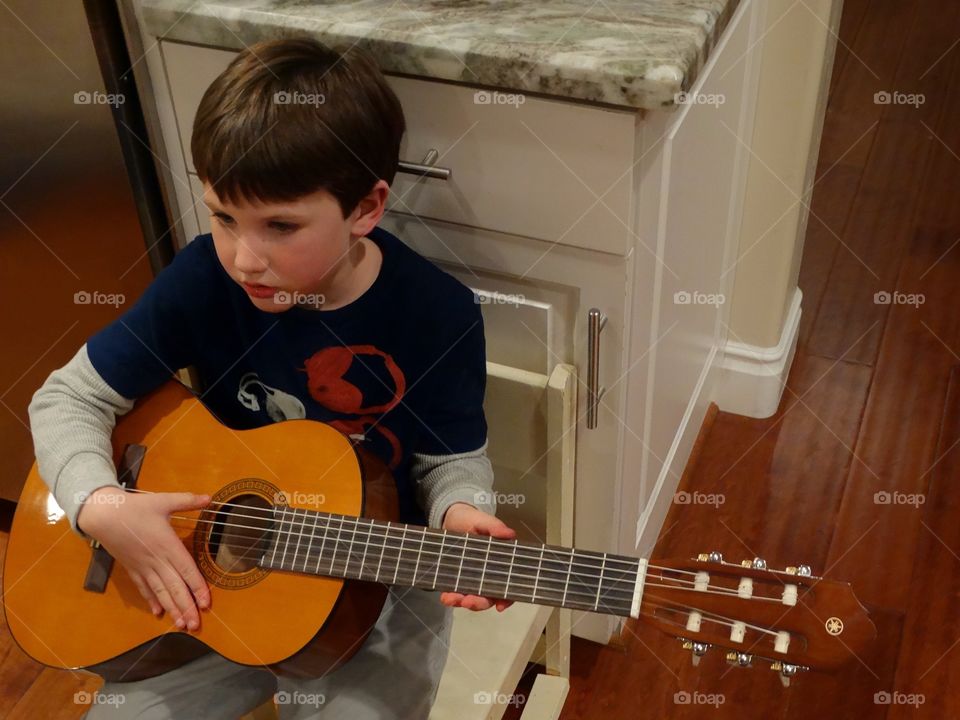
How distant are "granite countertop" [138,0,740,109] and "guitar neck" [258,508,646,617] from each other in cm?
40

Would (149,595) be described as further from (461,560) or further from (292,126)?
(292,126)

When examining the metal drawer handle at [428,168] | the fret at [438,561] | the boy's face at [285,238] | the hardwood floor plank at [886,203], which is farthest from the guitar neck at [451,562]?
the hardwood floor plank at [886,203]

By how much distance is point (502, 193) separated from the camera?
3.24ft

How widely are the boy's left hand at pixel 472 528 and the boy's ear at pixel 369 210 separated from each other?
29 centimetres

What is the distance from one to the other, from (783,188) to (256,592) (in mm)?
978

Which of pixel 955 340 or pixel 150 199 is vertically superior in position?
pixel 150 199

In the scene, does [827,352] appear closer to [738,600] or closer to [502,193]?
[502,193]

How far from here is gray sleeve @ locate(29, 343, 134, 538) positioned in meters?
0.96

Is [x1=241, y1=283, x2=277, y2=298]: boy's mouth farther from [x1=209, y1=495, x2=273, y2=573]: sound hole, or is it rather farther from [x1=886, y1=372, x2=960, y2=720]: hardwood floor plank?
[x1=886, y1=372, x2=960, y2=720]: hardwood floor plank

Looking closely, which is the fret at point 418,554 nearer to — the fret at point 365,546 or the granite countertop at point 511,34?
the fret at point 365,546

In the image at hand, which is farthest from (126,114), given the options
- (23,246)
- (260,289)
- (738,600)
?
(738,600)

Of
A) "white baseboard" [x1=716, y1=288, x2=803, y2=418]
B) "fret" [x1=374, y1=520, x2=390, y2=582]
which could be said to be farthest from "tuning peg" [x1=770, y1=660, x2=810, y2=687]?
"white baseboard" [x1=716, y1=288, x2=803, y2=418]

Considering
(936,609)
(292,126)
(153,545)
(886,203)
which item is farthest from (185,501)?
(886,203)

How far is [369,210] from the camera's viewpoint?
95 cm
